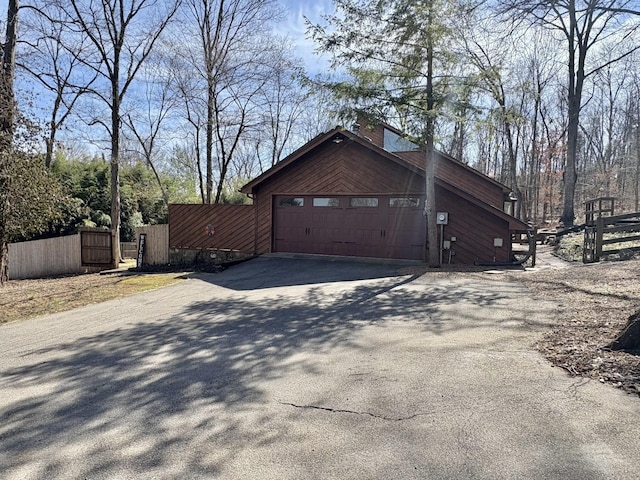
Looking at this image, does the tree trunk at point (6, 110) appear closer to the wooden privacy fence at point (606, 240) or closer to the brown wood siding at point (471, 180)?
the brown wood siding at point (471, 180)

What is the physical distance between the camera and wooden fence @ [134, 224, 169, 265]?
15.4 metres

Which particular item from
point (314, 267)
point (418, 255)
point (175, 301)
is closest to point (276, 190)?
point (314, 267)

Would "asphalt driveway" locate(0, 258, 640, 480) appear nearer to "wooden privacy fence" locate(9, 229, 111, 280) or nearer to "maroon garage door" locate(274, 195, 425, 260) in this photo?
"maroon garage door" locate(274, 195, 425, 260)

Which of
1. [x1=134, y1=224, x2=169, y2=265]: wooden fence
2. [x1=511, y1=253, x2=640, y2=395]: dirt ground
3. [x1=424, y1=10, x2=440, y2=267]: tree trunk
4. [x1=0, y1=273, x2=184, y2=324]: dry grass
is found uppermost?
[x1=424, y1=10, x2=440, y2=267]: tree trunk

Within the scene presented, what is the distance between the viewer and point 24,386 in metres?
4.04

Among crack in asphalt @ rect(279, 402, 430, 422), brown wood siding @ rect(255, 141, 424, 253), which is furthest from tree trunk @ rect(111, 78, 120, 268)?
crack in asphalt @ rect(279, 402, 430, 422)

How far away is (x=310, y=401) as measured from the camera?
11.2 ft

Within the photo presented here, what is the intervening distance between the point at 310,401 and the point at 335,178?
10.5m

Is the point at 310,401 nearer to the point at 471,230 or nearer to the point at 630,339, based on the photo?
the point at 630,339

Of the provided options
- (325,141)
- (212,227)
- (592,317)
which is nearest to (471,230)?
(325,141)

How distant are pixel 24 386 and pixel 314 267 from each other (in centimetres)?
816

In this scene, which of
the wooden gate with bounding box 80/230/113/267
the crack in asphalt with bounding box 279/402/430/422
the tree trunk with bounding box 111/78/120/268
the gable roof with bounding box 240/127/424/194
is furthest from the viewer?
the wooden gate with bounding box 80/230/113/267

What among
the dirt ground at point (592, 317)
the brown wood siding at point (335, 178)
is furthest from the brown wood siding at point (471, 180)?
the dirt ground at point (592, 317)

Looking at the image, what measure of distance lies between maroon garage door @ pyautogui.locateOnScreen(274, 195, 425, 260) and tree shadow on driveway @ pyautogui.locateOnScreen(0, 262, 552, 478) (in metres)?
4.77
